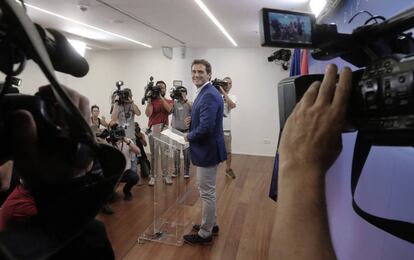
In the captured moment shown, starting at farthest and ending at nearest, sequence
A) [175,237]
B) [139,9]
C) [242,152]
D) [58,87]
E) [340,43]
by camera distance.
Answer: [242,152]
[139,9]
[175,237]
[340,43]
[58,87]

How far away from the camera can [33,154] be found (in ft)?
0.87

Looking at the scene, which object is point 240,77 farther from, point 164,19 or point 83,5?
point 83,5

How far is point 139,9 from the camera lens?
3143 mm

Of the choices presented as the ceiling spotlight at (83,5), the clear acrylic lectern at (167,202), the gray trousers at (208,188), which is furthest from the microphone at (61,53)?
the ceiling spotlight at (83,5)

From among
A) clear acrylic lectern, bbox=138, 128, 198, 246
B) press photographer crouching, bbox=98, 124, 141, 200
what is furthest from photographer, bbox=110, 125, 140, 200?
clear acrylic lectern, bbox=138, 128, 198, 246

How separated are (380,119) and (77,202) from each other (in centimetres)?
44

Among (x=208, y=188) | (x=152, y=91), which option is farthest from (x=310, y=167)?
(x=152, y=91)

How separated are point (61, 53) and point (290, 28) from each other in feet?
1.30

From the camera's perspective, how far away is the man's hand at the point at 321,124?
41 cm

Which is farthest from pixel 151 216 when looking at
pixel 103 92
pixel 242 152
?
pixel 103 92

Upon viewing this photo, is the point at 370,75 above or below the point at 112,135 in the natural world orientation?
above

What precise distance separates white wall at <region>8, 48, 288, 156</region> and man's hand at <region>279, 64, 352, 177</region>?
5.25 meters

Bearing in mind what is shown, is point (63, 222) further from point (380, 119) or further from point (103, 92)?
point (103, 92)

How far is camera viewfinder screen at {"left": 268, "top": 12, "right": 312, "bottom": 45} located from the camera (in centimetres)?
49
